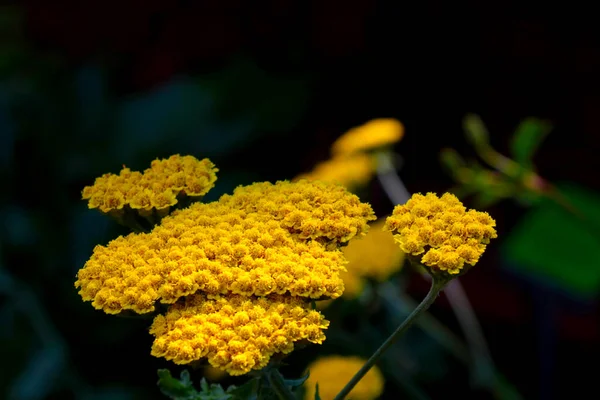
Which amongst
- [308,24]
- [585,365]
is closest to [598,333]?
[585,365]

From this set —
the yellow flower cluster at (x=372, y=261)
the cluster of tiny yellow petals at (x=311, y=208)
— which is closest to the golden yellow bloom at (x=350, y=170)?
the yellow flower cluster at (x=372, y=261)

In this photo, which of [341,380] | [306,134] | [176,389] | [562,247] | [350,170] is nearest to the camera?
[176,389]

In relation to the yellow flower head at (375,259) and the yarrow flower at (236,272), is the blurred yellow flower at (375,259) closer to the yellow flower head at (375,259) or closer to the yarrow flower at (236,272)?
the yellow flower head at (375,259)

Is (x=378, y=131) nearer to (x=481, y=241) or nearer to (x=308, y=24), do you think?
(x=481, y=241)

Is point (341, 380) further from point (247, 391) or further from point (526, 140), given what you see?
point (526, 140)

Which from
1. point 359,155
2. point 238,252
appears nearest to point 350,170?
point 359,155

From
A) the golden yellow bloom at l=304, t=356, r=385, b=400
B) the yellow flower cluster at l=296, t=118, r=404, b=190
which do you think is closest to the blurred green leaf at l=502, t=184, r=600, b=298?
the yellow flower cluster at l=296, t=118, r=404, b=190

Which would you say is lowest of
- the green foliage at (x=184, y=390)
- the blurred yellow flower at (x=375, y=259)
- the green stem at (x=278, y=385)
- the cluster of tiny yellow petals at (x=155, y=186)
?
the blurred yellow flower at (x=375, y=259)
